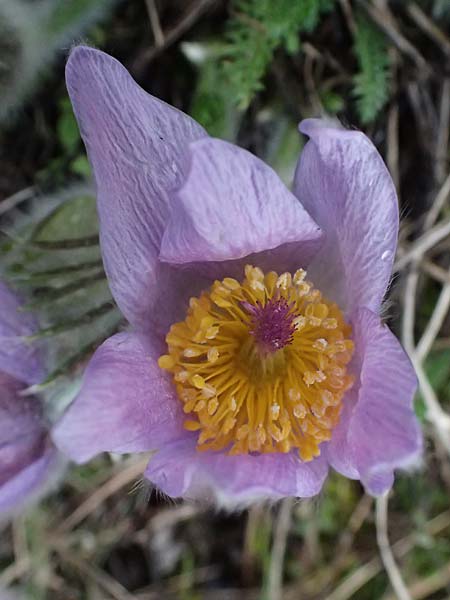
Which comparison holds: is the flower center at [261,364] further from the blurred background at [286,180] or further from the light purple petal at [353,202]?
the blurred background at [286,180]

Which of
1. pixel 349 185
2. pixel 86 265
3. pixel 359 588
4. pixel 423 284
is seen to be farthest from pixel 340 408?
pixel 359 588

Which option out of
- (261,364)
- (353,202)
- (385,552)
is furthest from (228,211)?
(385,552)

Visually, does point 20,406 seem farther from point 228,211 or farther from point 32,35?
point 32,35

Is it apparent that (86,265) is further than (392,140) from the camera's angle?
No

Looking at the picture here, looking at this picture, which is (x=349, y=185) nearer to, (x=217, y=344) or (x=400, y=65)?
(x=217, y=344)

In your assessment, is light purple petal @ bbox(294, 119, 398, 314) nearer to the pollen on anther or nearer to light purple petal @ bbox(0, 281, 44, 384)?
the pollen on anther
